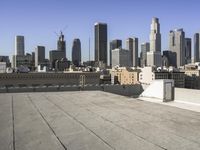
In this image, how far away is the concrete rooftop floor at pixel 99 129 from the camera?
995 centimetres

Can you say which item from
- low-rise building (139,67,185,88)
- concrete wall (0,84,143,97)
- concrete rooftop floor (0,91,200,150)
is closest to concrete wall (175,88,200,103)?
concrete rooftop floor (0,91,200,150)

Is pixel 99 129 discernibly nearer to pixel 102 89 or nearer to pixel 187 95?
pixel 187 95

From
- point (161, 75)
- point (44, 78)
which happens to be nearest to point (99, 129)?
point (44, 78)

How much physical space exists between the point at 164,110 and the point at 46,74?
162 meters

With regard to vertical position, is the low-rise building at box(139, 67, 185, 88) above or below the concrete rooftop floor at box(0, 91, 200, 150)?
below

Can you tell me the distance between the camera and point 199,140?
1045 centimetres

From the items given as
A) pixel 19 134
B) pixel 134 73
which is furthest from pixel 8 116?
pixel 134 73

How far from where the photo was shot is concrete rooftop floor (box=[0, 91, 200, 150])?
9.95 meters

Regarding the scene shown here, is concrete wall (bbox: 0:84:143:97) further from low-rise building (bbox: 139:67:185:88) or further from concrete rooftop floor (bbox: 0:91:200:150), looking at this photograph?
low-rise building (bbox: 139:67:185:88)

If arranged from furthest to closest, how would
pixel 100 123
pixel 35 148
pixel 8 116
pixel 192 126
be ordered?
pixel 8 116 → pixel 100 123 → pixel 192 126 → pixel 35 148

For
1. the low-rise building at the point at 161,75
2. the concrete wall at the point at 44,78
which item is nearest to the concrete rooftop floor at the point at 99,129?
the low-rise building at the point at 161,75

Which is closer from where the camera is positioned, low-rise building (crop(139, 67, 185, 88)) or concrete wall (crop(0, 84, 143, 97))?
concrete wall (crop(0, 84, 143, 97))

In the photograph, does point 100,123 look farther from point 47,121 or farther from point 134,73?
point 134,73

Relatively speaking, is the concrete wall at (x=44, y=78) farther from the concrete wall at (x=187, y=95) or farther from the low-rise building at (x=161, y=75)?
the concrete wall at (x=187, y=95)
